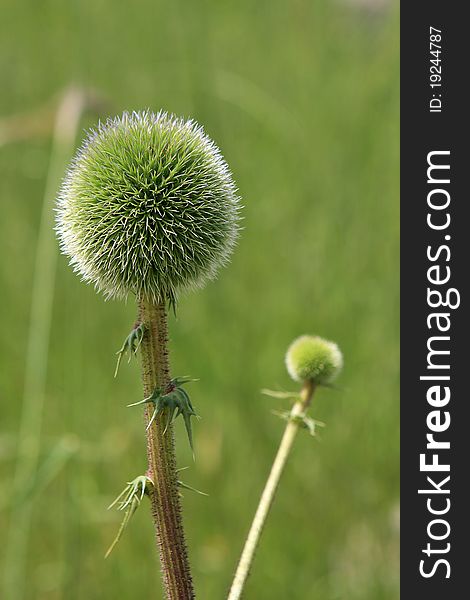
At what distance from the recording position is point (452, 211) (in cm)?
279

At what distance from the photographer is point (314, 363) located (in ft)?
6.06

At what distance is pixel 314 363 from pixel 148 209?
1.63ft

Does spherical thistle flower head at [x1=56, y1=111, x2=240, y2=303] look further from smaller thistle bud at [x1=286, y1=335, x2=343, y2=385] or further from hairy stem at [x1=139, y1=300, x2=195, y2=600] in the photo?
smaller thistle bud at [x1=286, y1=335, x2=343, y2=385]

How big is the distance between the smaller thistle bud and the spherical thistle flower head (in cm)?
29

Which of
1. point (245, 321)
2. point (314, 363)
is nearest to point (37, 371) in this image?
point (245, 321)

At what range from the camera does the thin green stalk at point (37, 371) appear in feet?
9.86

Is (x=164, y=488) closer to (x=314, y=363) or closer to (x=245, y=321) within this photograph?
(x=314, y=363)

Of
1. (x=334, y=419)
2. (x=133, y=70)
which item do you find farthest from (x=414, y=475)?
(x=133, y=70)

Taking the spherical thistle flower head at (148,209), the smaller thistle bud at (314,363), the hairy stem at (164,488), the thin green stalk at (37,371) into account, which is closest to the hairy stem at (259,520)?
the hairy stem at (164,488)

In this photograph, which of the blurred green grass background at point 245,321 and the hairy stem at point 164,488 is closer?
the hairy stem at point 164,488

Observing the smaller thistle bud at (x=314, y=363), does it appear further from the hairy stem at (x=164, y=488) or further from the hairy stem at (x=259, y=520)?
the hairy stem at (x=164, y=488)

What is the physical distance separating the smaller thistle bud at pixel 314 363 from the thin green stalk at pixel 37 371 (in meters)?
1.28

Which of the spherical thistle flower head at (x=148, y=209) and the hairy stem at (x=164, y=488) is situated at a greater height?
the spherical thistle flower head at (x=148, y=209)

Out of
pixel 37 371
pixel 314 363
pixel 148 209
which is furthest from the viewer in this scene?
pixel 37 371
